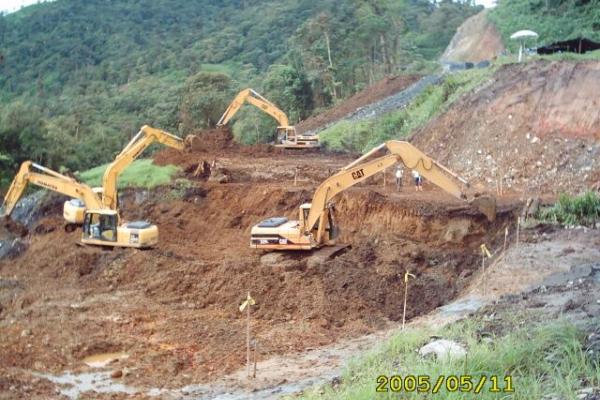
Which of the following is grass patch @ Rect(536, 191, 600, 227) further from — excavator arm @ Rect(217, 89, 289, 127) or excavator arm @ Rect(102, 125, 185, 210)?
excavator arm @ Rect(217, 89, 289, 127)

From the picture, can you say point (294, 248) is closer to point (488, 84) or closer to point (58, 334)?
point (58, 334)

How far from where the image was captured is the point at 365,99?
3459cm

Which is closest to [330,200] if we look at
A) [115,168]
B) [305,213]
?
[305,213]

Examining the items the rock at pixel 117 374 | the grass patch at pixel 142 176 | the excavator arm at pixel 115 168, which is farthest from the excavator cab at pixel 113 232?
the rock at pixel 117 374

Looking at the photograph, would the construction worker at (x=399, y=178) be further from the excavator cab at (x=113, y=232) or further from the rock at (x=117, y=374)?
the rock at (x=117, y=374)

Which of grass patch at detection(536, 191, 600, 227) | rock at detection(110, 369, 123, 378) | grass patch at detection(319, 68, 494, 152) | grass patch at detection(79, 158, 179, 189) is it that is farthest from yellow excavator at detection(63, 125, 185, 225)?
grass patch at detection(536, 191, 600, 227)

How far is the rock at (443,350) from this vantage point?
7135 mm

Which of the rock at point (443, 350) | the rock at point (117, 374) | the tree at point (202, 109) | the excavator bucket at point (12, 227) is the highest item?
the tree at point (202, 109)

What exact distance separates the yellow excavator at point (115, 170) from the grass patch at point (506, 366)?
11.5m

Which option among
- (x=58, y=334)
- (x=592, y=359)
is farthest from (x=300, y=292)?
(x=592, y=359)

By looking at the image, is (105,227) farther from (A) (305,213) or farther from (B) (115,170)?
(A) (305,213)

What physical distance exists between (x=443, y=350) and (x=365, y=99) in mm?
27941

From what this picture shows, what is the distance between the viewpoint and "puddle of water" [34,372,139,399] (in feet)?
33.5

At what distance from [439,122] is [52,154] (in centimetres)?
1998
